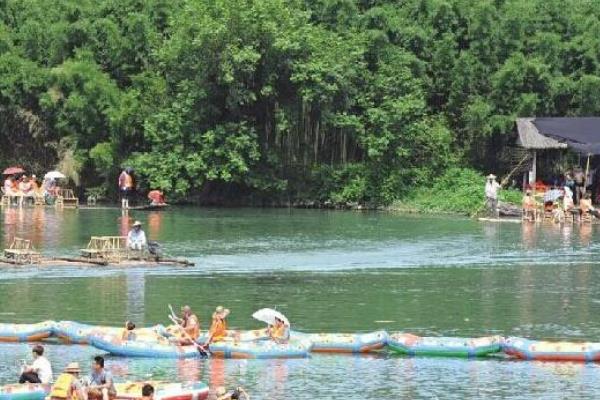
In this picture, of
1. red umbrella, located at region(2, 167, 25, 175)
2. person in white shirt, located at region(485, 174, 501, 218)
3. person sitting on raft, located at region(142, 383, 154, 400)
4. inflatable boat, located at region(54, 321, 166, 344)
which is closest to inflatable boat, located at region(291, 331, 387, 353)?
inflatable boat, located at region(54, 321, 166, 344)

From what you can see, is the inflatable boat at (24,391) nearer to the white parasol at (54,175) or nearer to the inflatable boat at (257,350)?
the inflatable boat at (257,350)

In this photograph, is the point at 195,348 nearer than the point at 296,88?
Yes

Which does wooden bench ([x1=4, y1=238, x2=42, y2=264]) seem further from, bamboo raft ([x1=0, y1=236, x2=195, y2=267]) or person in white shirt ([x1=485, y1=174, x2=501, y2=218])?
person in white shirt ([x1=485, y1=174, x2=501, y2=218])

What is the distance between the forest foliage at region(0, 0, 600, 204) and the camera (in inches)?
2584

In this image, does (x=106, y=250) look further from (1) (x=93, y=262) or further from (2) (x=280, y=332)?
(2) (x=280, y=332)

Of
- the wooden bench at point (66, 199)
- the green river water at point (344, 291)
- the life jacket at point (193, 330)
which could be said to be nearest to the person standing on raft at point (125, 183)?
the wooden bench at point (66, 199)

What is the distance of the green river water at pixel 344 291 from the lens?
3067 centimetres

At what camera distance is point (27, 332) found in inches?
1312

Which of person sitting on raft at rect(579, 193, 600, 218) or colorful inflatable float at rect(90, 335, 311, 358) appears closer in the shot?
colorful inflatable float at rect(90, 335, 311, 358)

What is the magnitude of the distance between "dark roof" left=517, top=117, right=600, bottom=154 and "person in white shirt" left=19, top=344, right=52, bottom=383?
3682cm

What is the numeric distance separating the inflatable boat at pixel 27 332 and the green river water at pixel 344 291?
43 cm

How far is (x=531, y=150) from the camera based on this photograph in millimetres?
63750

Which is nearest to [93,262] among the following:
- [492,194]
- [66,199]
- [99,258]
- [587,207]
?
[99,258]

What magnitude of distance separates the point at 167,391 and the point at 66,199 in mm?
42249
